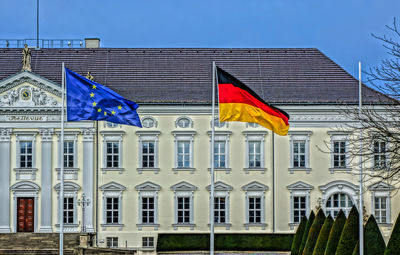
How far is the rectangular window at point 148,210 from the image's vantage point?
5688 centimetres

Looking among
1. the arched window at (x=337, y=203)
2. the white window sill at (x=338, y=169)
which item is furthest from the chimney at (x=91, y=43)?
the arched window at (x=337, y=203)

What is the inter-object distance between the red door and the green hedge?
908cm

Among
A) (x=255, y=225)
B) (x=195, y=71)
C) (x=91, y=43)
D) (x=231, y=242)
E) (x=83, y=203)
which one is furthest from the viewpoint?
(x=91, y=43)

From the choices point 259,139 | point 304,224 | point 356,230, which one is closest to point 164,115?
point 259,139

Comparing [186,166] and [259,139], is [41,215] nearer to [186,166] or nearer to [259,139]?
[186,166]

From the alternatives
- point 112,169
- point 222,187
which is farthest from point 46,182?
point 222,187

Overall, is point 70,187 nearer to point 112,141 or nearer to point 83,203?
point 83,203

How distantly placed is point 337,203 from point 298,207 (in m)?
2.26

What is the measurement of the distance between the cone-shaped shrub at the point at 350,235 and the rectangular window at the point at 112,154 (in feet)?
84.0

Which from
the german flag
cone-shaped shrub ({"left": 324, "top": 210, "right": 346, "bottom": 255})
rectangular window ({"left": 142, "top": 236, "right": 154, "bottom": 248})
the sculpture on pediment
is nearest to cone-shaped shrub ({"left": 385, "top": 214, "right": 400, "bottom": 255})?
the german flag

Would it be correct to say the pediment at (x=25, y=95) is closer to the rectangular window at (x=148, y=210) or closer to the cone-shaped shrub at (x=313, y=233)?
the rectangular window at (x=148, y=210)

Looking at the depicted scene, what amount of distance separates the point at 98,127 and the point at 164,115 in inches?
152

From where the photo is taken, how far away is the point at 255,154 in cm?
5725

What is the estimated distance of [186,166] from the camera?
5716cm
